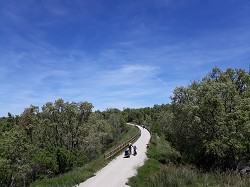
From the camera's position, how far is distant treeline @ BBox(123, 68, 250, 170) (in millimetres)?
24609

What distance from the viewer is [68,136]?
4841 centimetres

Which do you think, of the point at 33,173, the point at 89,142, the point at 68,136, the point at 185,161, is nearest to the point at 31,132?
the point at 68,136

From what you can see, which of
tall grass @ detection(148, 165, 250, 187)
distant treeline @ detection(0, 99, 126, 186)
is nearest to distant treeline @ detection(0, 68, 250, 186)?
distant treeline @ detection(0, 99, 126, 186)

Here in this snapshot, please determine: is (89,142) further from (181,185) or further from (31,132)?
(181,185)

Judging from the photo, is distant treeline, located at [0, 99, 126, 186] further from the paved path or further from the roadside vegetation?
the roadside vegetation

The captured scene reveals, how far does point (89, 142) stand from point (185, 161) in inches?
870

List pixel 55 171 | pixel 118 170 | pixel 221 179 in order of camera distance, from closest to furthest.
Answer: pixel 221 179, pixel 118 170, pixel 55 171

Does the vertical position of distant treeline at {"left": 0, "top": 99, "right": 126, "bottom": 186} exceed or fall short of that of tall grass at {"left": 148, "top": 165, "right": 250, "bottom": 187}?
it exceeds it

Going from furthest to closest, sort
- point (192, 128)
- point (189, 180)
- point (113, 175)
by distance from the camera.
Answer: point (192, 128) → point (113, 175) → point (189, 180)

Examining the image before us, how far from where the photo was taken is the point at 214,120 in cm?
2755

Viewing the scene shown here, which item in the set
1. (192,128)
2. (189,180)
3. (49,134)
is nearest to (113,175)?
(189,180)

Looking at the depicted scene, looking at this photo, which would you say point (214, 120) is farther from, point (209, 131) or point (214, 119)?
point (209, 131)

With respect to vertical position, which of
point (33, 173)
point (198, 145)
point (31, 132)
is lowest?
point (33, 173)

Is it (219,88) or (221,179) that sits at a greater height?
(219,88)
